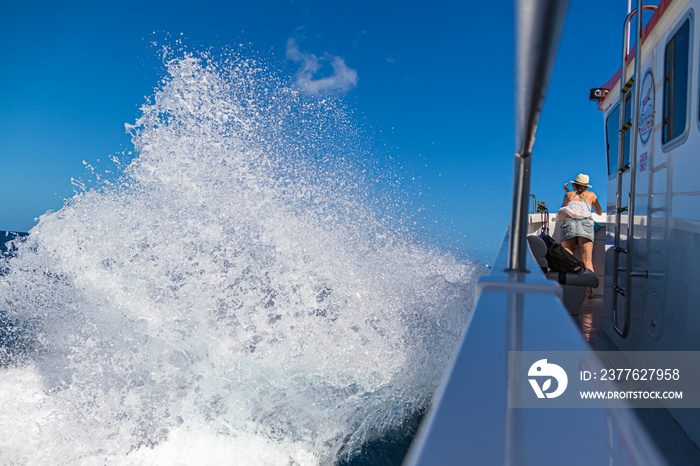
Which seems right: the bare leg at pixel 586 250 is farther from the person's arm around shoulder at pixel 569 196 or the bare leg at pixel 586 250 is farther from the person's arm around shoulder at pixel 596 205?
the person's arm around shoulder at pixel 596 205

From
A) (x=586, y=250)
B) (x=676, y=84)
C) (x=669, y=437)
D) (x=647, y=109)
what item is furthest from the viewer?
(x=586, y=250)

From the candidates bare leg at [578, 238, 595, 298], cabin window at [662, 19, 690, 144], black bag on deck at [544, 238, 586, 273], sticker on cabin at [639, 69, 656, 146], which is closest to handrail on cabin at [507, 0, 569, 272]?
cabin window at [662, 19, 690, 144]

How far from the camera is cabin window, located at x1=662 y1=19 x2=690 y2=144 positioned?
2.46 metres

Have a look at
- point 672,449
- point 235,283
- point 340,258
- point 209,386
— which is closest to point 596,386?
point 672,449

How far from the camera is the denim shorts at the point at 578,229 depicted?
565 cm

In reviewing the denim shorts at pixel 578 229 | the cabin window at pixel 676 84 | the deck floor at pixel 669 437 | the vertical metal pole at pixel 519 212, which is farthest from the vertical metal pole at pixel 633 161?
the denim shorts at pixel 578 229

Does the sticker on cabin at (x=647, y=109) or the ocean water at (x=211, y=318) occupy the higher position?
the sticker on cabin at (x=647, y=109)

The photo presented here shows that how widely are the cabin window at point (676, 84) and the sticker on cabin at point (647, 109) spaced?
255 mm

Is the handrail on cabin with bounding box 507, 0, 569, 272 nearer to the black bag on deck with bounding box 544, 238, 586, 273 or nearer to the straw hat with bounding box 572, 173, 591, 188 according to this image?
the black bag on deck with bounding box 544, 238, 586, 273

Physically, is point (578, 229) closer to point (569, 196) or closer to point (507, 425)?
point (569, 196)

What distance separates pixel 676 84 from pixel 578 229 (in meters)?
3.33

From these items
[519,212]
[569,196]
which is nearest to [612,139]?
[569,196]

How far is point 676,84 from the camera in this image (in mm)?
2604

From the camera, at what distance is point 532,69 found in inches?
19.6
